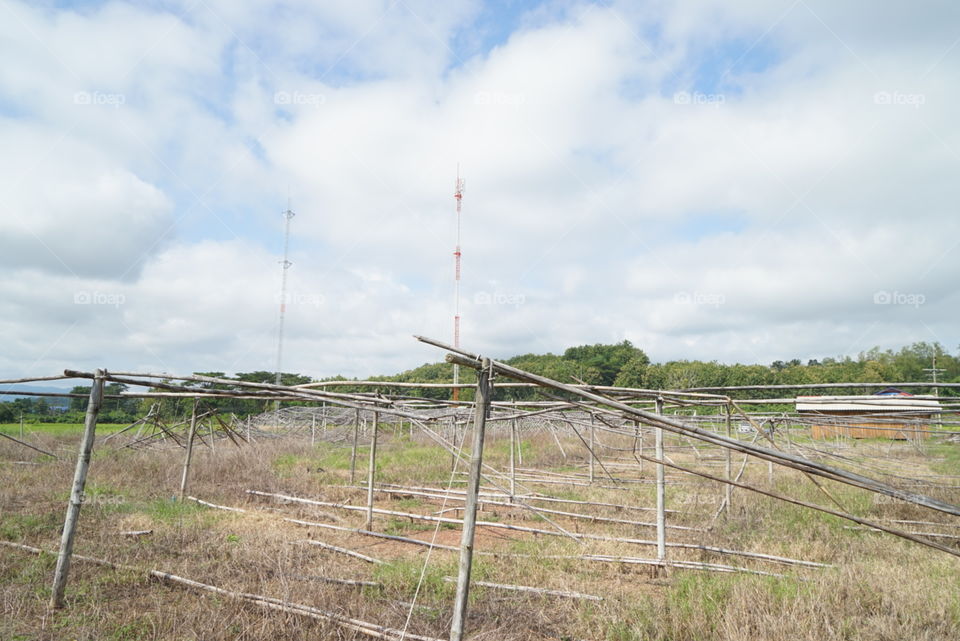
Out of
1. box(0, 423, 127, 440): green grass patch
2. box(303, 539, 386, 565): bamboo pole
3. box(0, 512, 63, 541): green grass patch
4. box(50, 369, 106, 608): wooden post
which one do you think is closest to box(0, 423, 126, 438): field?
box(0, 423, 127, 440): green grass patch

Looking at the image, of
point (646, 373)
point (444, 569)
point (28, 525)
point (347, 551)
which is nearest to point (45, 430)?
point (28, 525)

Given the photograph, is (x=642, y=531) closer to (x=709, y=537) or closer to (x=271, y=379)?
(x=709, y=537)

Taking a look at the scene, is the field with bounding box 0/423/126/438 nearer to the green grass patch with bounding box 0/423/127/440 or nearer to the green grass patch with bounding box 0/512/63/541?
the green grass patch with bounding box 0/423/127/440

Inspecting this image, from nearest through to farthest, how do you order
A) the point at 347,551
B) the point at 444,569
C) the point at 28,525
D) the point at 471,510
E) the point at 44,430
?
the point at 471,510
the point at 444,569
the point at 347,551
the point at 28,525
the point at 44,430

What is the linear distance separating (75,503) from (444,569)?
171 inches

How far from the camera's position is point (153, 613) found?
5.39m

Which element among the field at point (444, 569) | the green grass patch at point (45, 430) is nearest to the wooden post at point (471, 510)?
the field at point (444, 569)

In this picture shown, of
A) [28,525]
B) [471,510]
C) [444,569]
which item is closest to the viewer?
[471,510]

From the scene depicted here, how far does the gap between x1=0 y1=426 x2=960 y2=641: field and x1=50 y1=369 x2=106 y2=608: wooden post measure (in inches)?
9.1

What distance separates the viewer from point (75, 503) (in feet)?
18.4

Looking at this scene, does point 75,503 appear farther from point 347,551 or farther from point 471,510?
point 471,510

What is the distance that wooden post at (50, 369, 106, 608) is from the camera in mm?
5471

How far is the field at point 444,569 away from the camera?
16.6 feet

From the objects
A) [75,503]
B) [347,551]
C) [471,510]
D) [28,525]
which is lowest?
[347,551]
